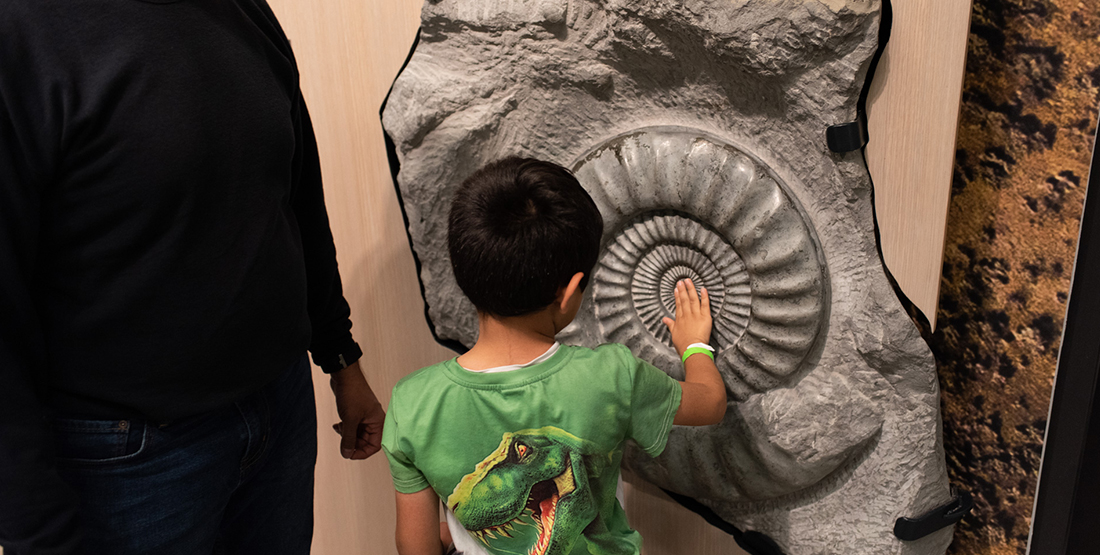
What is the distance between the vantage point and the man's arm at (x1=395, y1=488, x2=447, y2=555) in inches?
29.6

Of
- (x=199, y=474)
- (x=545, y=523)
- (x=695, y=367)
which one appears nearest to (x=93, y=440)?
(x=199, y=474)

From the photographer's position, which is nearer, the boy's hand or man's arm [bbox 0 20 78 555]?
man's arm [bbox 0 20 78 555]

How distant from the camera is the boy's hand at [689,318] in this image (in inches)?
34.4

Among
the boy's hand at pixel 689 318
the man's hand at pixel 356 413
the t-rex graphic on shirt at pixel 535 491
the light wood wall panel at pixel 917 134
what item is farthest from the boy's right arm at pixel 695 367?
the man's hand at pixel 356 413

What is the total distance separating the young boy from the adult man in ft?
0.60

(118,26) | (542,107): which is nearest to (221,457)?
(118,26)

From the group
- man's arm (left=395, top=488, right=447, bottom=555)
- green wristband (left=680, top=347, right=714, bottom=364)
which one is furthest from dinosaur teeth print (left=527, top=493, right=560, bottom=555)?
green wristband (left=680, top=347, right=714, bottom=364)

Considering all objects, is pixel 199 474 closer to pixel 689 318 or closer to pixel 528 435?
pixel 528 435

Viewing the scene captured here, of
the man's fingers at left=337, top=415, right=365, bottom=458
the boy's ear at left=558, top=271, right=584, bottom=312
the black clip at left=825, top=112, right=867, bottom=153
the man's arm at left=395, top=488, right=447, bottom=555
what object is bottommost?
the man's fingers at left=337, top=415, right=365, bottom=458

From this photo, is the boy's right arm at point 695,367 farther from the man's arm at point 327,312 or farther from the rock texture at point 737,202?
the man's arm at point 327,312

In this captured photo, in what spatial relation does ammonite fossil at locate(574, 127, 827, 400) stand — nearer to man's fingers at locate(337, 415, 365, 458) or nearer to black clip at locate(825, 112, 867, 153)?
black clip at locate(825, 112, 867, 153)

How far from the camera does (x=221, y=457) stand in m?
0.77

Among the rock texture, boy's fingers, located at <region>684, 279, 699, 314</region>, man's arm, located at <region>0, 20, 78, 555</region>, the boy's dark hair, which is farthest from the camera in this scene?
boy's fingers, located at <region>684, 279, 699, 314</region>

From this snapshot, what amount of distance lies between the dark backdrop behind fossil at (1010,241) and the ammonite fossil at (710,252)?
206 mm
